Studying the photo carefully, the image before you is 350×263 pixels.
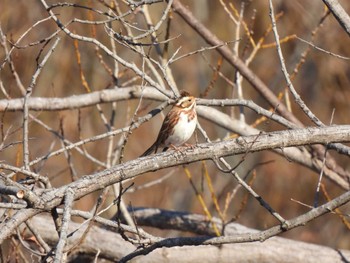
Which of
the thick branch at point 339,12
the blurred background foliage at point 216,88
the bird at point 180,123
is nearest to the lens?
the thick branch at point 339,12

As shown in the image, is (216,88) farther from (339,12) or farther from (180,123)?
(339,12)

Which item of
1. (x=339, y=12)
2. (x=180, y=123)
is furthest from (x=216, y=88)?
(x=339, y=12)

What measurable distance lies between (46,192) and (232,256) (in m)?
2.33

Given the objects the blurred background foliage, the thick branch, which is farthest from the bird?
the blurred background foliage

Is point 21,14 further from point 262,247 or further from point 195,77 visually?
point 262,247

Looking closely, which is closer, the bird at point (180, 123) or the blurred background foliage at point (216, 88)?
the bird at point (180, 123)

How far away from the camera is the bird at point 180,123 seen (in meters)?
4.66

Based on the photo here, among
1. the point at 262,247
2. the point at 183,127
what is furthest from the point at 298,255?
the point at 183,127

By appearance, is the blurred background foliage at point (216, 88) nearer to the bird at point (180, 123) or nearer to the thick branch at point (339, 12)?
the bird at point (180, 123)

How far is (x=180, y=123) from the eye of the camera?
15.6 ft

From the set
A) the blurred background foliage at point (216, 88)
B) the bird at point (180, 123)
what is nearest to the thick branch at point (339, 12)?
the bird at point (180, 123)

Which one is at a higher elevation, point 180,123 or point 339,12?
point 339,12

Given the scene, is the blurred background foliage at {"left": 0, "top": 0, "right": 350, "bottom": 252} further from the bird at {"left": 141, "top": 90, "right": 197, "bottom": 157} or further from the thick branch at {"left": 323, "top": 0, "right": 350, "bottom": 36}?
the thick branch at {"left": 323, "top": 0, "right": 350, "bottom": 36}

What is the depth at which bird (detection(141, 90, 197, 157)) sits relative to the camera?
4656 mm
